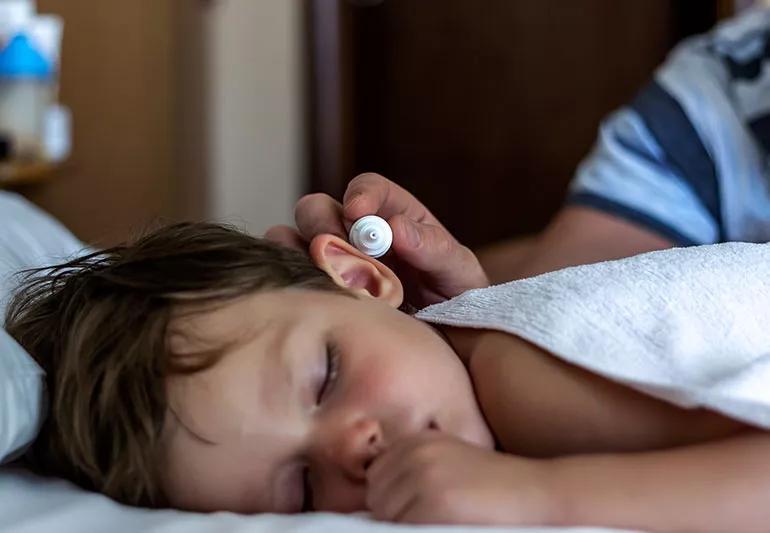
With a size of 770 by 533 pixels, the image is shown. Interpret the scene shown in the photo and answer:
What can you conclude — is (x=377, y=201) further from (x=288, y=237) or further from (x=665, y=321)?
(x=665, y=321)

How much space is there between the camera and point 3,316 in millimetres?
893

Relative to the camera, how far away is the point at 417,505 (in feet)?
1.90

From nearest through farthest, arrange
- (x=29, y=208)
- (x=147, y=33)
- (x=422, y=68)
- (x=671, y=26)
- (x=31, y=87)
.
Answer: (x=29, y=208) → (x=31, y=87) → (x=147, y=33) → (x=671, y=26) → (x=422, y=68)

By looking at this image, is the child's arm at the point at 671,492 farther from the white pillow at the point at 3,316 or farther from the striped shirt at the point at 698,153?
the striped shirt at the point at 698,153

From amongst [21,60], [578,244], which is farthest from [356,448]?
[21,60]

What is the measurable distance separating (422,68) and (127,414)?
2.49 meters

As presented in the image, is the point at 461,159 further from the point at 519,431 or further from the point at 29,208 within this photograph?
the point at 519,431

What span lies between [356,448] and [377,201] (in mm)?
330

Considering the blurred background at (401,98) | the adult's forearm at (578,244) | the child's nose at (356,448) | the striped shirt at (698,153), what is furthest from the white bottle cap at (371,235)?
the blurred background at (401,98)

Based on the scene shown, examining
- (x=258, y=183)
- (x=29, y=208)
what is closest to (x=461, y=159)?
(x=258, y=183)

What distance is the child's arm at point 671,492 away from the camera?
567 mm

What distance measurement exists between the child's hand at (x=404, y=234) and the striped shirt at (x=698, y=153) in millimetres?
457

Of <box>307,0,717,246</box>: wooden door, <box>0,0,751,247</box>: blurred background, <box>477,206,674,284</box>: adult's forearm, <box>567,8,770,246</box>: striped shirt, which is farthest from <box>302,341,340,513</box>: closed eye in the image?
<box>307,0,717,246</box>: wooden door

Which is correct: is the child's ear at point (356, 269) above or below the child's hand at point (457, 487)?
above
